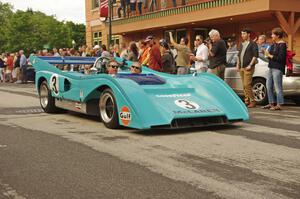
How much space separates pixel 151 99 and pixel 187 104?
22.4 inches

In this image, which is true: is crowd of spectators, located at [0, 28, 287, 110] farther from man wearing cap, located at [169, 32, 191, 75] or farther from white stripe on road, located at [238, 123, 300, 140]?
white stripe on road, located at [238, 123, 300, 140]

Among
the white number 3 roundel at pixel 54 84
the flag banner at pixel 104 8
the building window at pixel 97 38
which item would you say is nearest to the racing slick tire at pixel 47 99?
the white number 3 roundel at pixel 54 84

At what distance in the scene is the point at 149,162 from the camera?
5.05 meters

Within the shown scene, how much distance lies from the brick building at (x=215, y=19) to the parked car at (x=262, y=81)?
18.2ft

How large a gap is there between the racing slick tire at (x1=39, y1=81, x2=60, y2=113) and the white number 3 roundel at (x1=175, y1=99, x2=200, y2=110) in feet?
11.1

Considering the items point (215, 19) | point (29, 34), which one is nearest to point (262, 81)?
point (215, 19)

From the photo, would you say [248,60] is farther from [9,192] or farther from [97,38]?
[97,38]

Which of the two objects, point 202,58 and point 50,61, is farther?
point 202,58

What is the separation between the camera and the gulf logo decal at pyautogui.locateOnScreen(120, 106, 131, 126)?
22.0 feet

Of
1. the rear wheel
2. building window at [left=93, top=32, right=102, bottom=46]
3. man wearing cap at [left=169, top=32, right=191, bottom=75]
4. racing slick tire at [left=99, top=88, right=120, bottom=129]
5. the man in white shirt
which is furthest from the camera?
building window at [left=93, top=32, right=102, bottom=46]

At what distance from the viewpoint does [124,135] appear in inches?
264

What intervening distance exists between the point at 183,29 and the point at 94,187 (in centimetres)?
2040

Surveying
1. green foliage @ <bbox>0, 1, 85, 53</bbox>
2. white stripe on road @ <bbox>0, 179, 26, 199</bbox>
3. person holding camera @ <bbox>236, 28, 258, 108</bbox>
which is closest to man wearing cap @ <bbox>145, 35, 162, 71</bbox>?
person holding camera @ <bbox>236, 28, 258, 108</bbox>

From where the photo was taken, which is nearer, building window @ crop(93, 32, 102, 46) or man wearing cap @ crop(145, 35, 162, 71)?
man wearing cap @ crop(145, 35, 162, 71)
